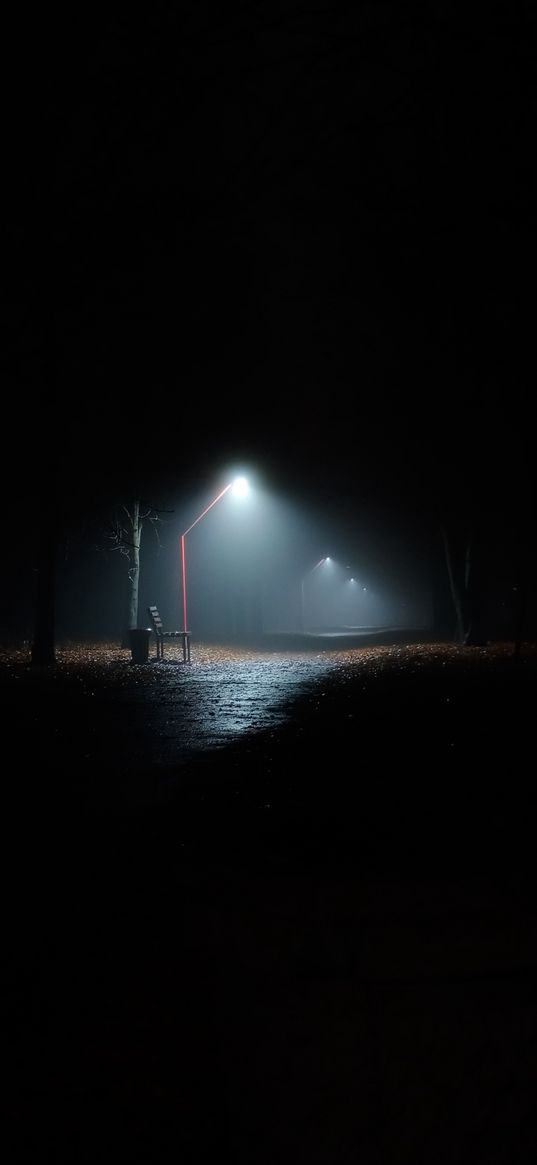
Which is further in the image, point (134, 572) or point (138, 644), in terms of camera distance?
point (134, 572)

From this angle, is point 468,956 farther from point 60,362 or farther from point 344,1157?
point 60,362

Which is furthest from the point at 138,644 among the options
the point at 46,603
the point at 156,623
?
the point at 156,623

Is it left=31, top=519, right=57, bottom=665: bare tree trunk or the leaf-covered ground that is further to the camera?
left=31, top=519, right=57, bottom=665: bare tree trunk

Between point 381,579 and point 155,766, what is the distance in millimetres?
77220

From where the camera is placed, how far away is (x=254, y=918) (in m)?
3.12

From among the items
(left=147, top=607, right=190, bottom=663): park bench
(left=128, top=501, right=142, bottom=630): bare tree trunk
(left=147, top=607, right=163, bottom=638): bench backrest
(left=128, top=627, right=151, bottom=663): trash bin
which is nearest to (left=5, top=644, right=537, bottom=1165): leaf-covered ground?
(left=128, top=627, right=151, bottom=663): trash bin

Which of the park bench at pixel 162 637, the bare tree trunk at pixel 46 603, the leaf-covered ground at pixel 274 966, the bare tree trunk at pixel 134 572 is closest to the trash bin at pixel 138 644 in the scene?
the park bench at pixel 162 637

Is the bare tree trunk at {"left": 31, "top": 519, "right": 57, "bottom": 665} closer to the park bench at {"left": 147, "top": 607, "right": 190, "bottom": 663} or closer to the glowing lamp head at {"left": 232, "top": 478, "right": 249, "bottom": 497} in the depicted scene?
the park bench at {"left": 147, "top": 607, "right": 190, "bottom": 663}

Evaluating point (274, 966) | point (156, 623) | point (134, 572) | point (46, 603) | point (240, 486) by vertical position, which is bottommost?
point (274, 966)

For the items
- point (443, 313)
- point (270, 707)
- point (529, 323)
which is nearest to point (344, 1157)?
point (270, 707)

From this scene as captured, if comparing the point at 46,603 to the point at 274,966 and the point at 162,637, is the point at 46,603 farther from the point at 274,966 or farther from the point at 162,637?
the point at 274,966

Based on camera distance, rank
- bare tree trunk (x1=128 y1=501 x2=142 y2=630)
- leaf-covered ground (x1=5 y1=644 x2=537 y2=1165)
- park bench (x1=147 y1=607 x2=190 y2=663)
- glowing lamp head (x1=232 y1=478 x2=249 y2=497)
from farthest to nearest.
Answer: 1. bare tree trunk (x1=128 y1=501 x2=142 y2=630)
2. glowing lamp head (x1=232 y1=478 x2=249 y2=497)
3. park bench (x1=147 y1=607 x2=190 y2=663)
4. leaf-covered ground (x1=5 y1=644 x2=537 y2=1165)

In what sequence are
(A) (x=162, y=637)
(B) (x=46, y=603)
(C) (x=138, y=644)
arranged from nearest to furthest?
(B) (x=46, y=603) < (C) (x=138, y=644) < (A) (x=162, y=637)

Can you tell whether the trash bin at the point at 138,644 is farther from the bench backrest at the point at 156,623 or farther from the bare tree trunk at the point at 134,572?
the bare tree trunk at the point at 134,572
